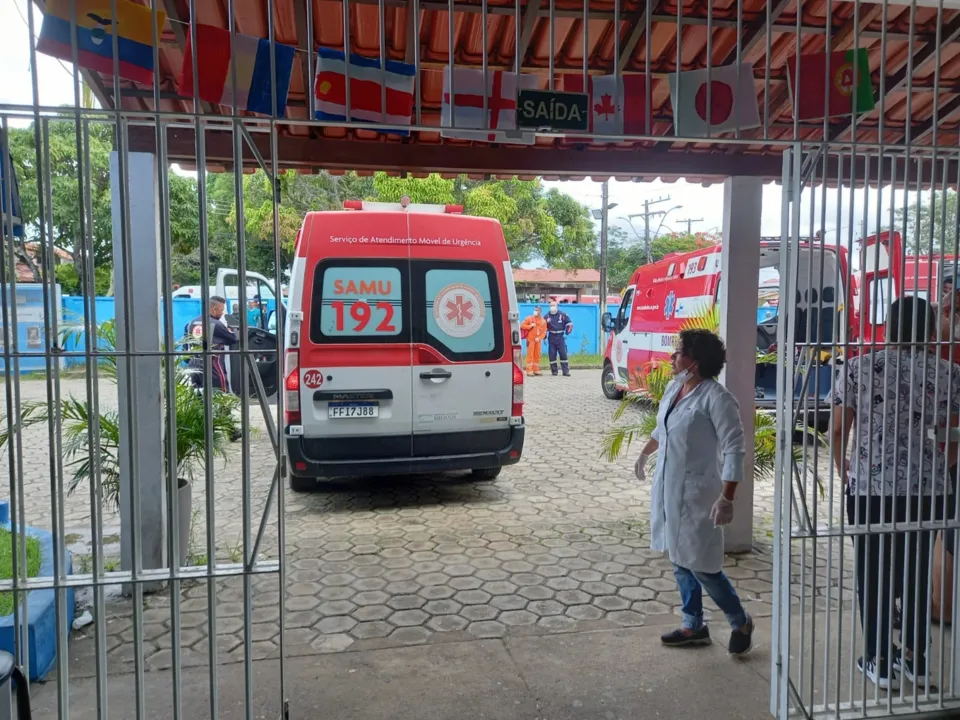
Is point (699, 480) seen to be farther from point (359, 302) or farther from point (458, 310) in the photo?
point (359, 302)

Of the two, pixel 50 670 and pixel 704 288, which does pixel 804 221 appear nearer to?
pixel 50 670

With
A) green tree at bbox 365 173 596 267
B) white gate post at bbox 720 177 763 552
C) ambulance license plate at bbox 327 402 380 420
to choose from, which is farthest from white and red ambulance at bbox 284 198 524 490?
green tree at bbox 365 173 596 267

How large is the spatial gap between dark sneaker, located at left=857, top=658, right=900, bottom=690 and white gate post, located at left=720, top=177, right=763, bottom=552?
153 cm

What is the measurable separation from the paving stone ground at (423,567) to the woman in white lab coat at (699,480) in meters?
0.46

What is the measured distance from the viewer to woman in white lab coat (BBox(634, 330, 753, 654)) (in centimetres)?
316

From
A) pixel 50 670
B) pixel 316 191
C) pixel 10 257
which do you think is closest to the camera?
pixel 10 257

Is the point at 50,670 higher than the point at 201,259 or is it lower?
lower

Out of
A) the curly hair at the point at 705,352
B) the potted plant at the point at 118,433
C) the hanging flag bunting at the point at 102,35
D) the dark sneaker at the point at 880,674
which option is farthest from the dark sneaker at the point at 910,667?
the hanging flag bunting at the point at 102,35

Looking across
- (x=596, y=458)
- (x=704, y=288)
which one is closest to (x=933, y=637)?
(x=596, y=458)

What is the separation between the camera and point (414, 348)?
563 centimetres

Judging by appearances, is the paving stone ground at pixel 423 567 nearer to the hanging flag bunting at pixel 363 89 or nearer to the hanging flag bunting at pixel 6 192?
the hanging flag bunting at pixel 6 192

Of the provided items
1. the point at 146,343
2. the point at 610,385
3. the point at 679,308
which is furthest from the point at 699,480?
the point at 610,385

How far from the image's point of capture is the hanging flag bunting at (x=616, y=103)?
260 centimetres

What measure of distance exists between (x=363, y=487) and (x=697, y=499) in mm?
3839
